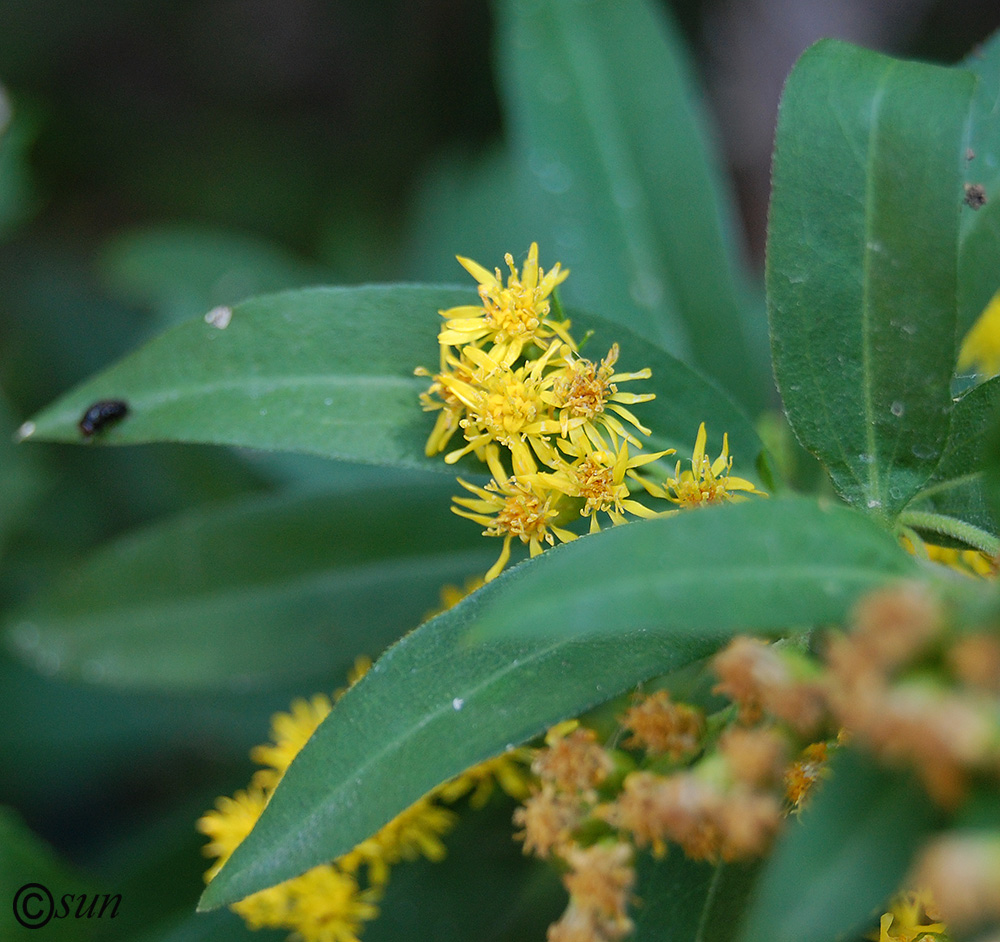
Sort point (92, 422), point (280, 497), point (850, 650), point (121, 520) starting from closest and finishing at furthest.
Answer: point (850, 650) → point (92, 422) → point (280, 497) → point (121, 520)

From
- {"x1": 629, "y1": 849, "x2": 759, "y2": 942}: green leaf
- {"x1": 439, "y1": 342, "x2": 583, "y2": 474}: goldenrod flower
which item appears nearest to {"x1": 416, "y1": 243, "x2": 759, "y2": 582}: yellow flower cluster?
{"x1": 439, "y1": 342, "x2": 583, "y2": 474}: goldenrod flower

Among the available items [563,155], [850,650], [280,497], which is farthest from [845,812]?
[563,155]

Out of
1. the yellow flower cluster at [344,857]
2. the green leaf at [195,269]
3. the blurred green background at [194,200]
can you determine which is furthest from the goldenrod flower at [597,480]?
the green leaf at [195,269]

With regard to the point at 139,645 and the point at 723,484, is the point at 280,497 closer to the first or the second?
the point at 139,645

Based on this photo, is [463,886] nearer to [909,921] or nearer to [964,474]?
[909,921]

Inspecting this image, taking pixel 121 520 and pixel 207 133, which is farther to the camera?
pixel 207 133

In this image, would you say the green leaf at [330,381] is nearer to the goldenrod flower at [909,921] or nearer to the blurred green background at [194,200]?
the goldenrod flower at [909,921]
